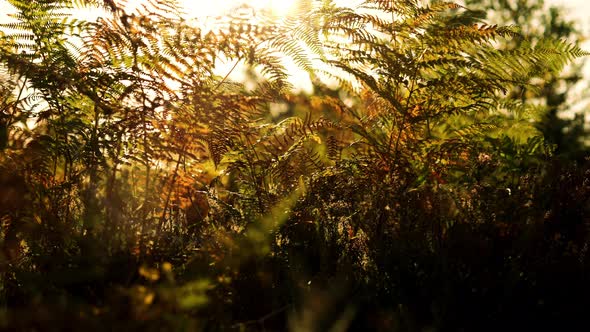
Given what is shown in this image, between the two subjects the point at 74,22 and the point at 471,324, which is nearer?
the point at 471,324

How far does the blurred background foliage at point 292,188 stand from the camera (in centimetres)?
252

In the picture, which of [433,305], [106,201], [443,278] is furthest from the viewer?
[106,201]

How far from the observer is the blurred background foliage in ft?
8.25

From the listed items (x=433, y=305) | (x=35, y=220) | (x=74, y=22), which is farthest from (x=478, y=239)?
(x=74, y=22)

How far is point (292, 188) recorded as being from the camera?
3.58 m

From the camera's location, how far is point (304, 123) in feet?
11.5

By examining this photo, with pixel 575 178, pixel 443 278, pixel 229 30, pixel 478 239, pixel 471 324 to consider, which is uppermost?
pixel 229 30

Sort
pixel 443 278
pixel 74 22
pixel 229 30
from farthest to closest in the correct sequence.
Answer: pixel 74 22 → pixel 229 30 → pixel 443 278

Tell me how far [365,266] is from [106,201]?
1375 mm

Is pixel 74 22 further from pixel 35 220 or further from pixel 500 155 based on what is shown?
pixel 500 155

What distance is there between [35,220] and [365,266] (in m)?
1.78

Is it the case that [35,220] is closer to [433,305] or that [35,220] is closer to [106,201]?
[106,201]

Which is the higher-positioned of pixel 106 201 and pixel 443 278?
pixel 106 201

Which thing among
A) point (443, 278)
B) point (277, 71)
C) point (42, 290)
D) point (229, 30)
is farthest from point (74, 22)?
point (443, 278)
